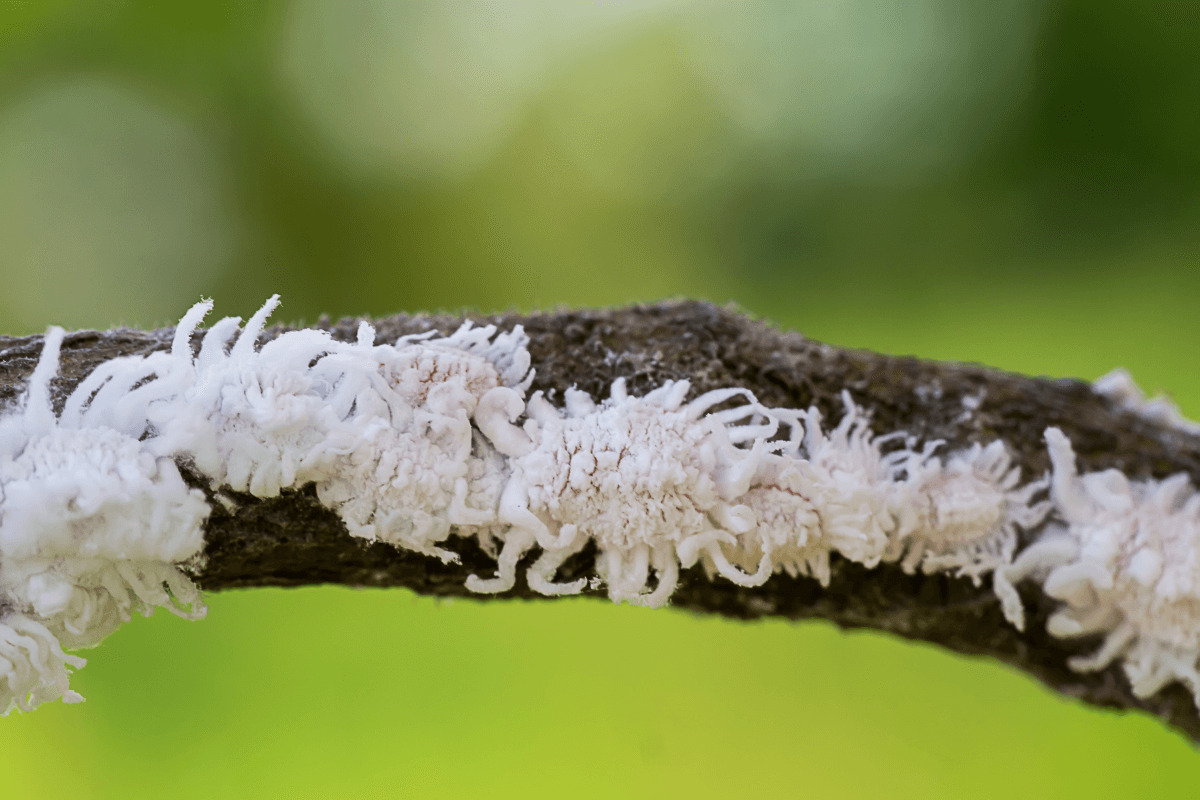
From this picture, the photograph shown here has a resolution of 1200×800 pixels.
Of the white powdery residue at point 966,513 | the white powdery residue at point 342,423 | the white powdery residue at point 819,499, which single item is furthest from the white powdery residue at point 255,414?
the white powdery residue at point 966,513

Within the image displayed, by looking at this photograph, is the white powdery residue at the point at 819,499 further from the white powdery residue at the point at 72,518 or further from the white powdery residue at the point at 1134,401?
the white powdery residue at the point at 72,518

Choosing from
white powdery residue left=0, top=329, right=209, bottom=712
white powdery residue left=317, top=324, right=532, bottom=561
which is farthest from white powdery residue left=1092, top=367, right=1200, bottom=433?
white powdery residue left=0, top=329, right=209, bottom=712

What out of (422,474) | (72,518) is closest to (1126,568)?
(422,474)

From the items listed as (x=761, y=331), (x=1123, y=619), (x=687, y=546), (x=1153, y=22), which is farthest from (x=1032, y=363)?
(x=687, y=546)

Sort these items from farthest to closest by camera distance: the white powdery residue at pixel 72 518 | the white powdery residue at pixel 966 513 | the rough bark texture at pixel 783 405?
the white powdery residue at pixel 966 513 < the rough bark texture at pixel 783 405 < the white powdery residue at pixel 72 518

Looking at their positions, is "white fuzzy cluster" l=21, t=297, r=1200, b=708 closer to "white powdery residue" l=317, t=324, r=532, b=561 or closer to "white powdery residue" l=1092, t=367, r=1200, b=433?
"white powdery residue" l=317, t=324, r=532, b=561

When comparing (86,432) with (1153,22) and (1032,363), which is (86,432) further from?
(1153,22)
